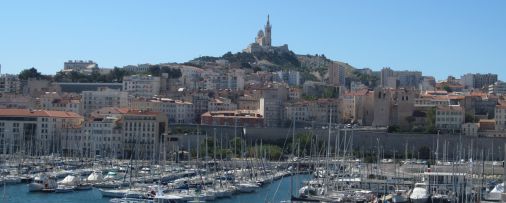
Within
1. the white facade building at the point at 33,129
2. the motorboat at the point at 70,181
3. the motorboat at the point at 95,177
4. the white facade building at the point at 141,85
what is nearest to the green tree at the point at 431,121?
the white facade building at the point at 33,129

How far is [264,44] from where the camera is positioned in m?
120

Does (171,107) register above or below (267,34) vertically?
below

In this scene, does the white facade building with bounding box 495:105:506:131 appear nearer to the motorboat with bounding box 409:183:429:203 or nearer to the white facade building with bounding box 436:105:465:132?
the white facade building with bounding box 436:105:465:132

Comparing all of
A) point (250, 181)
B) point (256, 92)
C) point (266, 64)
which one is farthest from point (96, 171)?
point (266, 64)

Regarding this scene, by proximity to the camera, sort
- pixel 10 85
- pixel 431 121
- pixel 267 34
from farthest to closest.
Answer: pixel 267 34, pixel 10 85, pixel 431 121

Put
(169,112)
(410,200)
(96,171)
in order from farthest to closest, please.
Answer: (169,112) → (96,171) → (410,200)

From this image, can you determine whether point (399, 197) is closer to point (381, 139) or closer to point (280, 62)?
point (381, 139)

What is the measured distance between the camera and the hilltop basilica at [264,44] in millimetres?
116000

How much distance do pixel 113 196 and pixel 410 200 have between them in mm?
9541

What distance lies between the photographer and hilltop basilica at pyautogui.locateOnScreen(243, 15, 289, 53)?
116 m

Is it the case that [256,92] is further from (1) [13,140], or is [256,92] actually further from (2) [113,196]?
(2) [113,196]

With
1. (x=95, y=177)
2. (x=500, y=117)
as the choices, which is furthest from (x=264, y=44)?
(x=95, y=177)

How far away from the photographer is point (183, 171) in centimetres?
4422

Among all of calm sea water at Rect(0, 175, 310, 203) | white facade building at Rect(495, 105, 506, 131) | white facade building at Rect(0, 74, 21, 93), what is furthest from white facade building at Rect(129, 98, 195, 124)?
calm sea water at Rect(0, 175, 310, 203)
